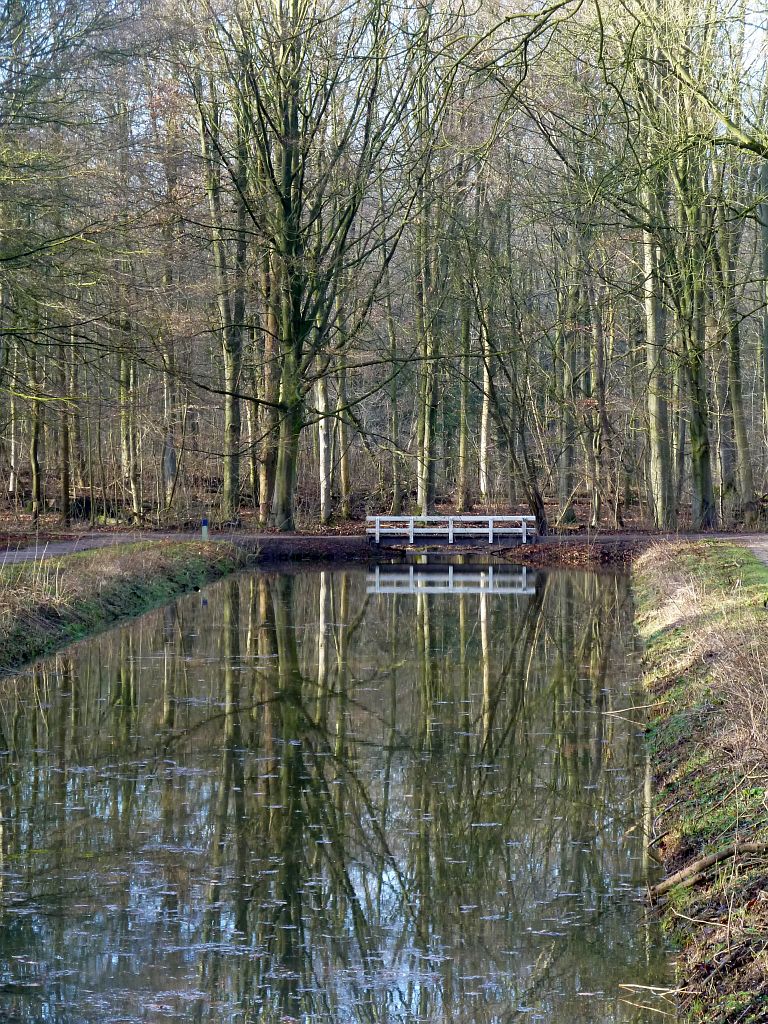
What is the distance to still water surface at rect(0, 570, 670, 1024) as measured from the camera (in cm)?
651

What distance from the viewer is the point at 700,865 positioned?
7.29m

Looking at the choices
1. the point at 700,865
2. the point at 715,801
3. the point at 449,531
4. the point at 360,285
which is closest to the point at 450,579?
the point at 449,531

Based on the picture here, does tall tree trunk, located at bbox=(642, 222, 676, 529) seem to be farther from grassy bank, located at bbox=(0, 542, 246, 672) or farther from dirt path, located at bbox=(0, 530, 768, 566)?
grassy bank, located at bbox=(0, 542, 246, 672)

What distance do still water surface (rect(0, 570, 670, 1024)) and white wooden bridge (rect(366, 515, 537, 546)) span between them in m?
15.3

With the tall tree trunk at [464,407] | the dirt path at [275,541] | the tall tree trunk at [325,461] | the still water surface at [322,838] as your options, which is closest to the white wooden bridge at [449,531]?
the dirt path at [275,541]

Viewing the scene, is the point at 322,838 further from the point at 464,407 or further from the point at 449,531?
the point at 464,407

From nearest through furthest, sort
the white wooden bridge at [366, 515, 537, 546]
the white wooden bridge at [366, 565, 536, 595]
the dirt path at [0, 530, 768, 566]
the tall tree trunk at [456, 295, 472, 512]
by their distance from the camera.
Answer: the white wooden bridge at [366, 565, 536, 595] → the dirt path at [0, 530, 768, 566] → the white wooden bridge at [366, 515, 537, 546] → the tall tree trunk at [456, 295, 472, 512]

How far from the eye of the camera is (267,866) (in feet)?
27.3

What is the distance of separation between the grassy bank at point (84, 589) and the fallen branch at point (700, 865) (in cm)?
933

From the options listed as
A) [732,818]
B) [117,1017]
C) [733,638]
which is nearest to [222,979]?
[117,1017]

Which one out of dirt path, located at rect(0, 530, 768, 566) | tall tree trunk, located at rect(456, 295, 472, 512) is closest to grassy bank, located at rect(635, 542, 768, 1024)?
dirt path, located at rect(0, 530, 768, 566)

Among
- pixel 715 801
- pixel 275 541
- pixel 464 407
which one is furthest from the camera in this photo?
pixel 464 407

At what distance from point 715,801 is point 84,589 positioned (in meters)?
12.4

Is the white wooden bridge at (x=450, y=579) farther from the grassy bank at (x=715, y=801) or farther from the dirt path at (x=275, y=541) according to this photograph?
the grassy bank at (x=715, y=801)
